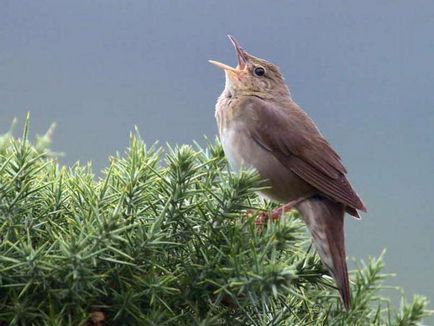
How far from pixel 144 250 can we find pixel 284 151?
4.56 feet

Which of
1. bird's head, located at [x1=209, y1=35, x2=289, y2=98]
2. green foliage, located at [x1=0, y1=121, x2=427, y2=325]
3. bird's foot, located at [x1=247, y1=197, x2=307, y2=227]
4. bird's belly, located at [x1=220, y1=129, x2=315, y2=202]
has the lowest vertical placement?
green foliage, located at [x1=0, y1=121, x2=427, y2=325]

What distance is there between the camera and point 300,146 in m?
2.63

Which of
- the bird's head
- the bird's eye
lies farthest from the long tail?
the bird's eye

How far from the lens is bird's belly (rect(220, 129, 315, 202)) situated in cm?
235

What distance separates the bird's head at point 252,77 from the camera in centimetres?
311

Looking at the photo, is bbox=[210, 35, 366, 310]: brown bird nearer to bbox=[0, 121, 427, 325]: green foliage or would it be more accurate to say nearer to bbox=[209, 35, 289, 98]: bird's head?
bbox=[209, 35, 289, 98]: bird's head

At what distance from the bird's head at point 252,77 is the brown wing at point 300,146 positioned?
242 mm

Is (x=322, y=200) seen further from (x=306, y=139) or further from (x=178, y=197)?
(x=178, y=197)

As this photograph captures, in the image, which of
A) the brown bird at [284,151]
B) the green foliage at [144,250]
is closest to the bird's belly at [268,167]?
the brown bird at [284,151]

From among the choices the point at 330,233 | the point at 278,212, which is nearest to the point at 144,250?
the point at 278,212

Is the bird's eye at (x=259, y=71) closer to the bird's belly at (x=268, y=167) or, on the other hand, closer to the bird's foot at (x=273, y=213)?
the bird's belly at (x=268, y=167)

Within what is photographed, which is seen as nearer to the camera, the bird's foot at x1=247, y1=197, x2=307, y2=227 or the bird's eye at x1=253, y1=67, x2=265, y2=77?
the bird's foot at x1=247, y1=197, x2=307, y2=227

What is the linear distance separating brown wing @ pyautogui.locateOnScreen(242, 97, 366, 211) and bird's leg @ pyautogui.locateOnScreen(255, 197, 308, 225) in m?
0.13

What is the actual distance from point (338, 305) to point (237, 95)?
1603 mm
